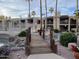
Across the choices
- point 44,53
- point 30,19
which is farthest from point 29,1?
point 44,53

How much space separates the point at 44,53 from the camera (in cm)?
1653

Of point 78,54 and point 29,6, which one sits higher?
point 29,6

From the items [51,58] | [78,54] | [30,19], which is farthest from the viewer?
[30,19]

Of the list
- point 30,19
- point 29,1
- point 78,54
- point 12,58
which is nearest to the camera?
point 78,54

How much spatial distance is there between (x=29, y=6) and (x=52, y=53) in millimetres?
56108

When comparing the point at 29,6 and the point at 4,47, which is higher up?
the point at 29,6

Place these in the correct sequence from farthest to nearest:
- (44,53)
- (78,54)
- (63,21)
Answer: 1. (63,21)
2. (44,53)
3. (78,54)

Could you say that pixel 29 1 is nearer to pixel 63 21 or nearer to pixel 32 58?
pixel 63 21

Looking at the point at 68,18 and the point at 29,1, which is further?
the point at 68,18

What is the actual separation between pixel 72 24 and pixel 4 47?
7260cm

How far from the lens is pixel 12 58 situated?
15.2 metres

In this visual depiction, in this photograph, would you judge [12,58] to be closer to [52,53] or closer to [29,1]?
[52,53]

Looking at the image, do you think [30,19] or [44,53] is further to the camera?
[30,19]

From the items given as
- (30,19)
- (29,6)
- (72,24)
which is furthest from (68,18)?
(29,6)
